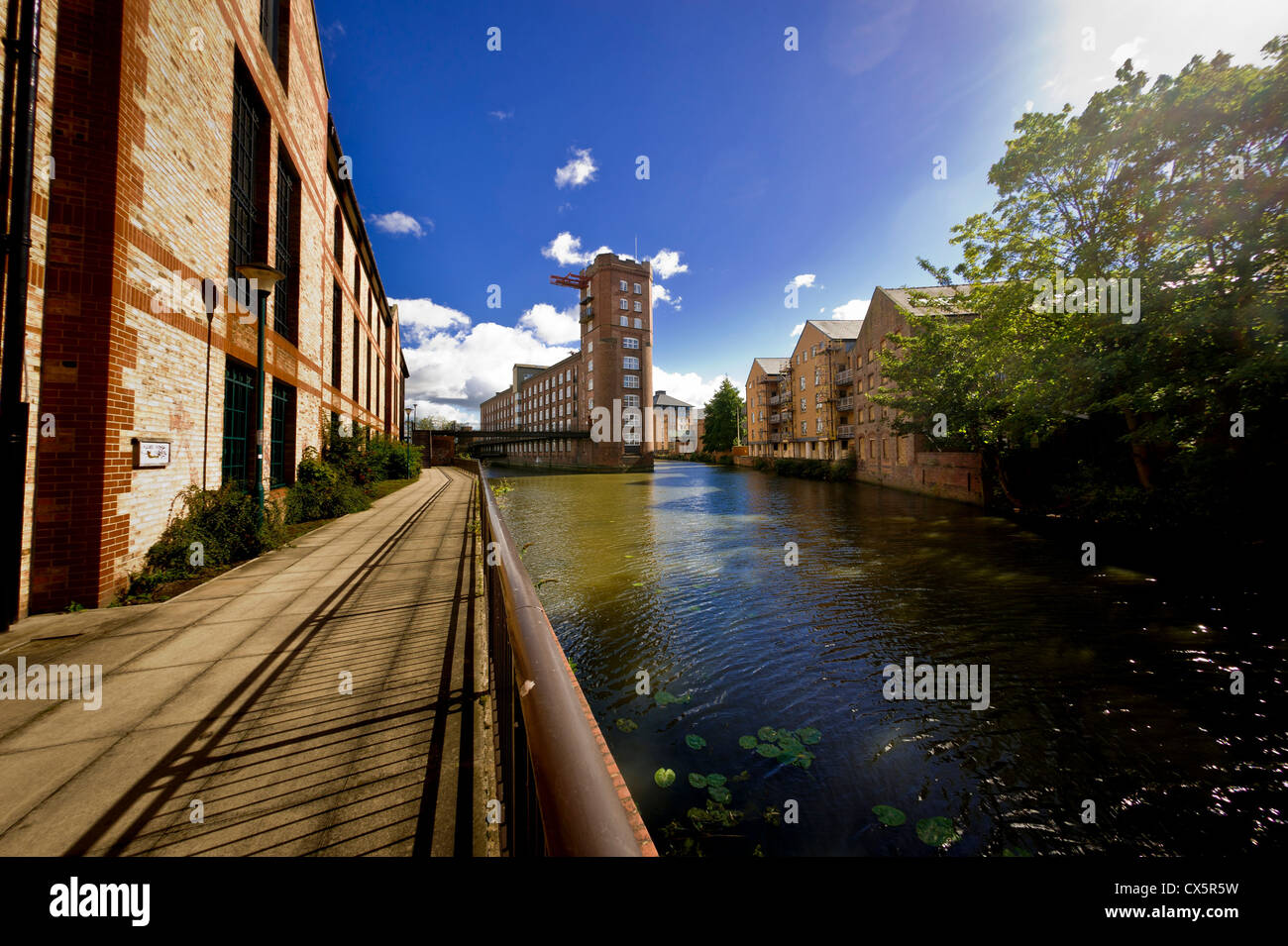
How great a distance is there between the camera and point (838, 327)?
4272 cm

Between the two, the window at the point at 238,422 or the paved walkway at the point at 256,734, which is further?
the window at the point at 238,422

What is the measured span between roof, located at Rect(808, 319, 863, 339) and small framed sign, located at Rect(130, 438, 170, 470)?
144 feet

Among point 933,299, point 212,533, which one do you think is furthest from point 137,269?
point 933,299

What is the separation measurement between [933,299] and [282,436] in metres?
24.3

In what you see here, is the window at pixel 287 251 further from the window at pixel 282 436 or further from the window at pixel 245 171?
the window at pixel 282 436

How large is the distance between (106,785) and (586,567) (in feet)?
25.3

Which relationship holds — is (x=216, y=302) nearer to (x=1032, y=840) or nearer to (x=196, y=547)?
(x=196, y=547)

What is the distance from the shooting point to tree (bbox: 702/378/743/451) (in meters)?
62.4

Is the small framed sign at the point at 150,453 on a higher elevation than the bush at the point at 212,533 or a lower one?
higher

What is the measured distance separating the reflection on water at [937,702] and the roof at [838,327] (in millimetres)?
35791

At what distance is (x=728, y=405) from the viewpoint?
206ft

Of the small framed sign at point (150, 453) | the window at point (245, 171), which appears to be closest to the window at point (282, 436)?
the window at point (245, 171)

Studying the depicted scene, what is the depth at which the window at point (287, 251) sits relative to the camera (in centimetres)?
1132
